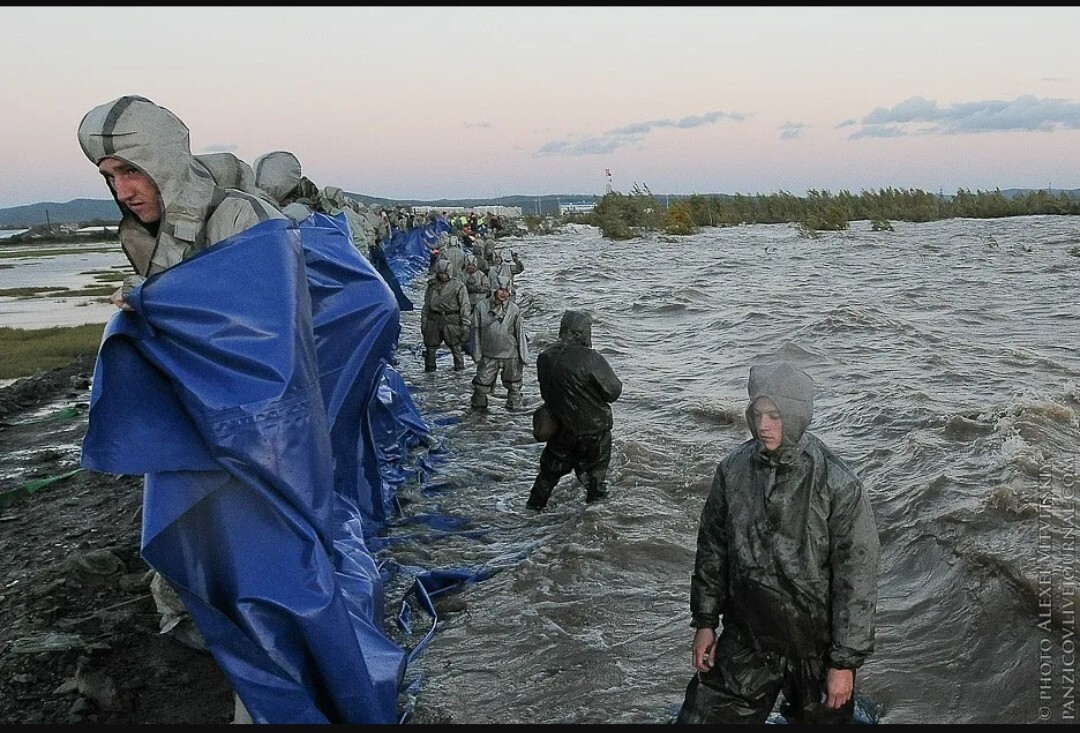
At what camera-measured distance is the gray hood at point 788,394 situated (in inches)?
132

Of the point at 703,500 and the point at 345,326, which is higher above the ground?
the point at 345,326

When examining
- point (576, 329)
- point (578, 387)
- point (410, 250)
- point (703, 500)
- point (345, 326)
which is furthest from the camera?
point (410, 250)

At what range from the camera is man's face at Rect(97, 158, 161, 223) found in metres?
3.87

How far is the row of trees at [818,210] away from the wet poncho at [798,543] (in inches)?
1752

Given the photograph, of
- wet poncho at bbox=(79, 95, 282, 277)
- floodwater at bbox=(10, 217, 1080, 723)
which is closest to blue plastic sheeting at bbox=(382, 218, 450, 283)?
floodwater at bbox=(10, 217, 1080, 723)

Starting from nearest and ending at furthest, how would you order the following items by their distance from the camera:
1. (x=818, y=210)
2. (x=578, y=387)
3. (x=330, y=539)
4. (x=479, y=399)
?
1. (x=330, y=539)
2. (x=578, y=387)
3. (x=479, y=399)
4. (x=818, y=210)

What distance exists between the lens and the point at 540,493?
7.89 metres

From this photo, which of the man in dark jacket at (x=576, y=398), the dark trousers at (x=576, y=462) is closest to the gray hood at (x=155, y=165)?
the man in dark jacket at (x=576, y=398)

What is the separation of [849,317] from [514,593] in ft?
42.3

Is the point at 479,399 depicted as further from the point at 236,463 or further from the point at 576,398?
the point at 236,463

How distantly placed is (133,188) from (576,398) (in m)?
4.14

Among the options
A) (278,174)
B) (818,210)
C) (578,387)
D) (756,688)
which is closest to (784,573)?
(756,688)

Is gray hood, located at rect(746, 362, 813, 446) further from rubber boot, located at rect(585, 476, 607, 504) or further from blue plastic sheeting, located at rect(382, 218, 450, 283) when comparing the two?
blue plastic sheeting, located at rect(382, 218, 450, 283)

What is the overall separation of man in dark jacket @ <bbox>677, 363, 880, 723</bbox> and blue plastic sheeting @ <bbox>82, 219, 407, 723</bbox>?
149 cm
